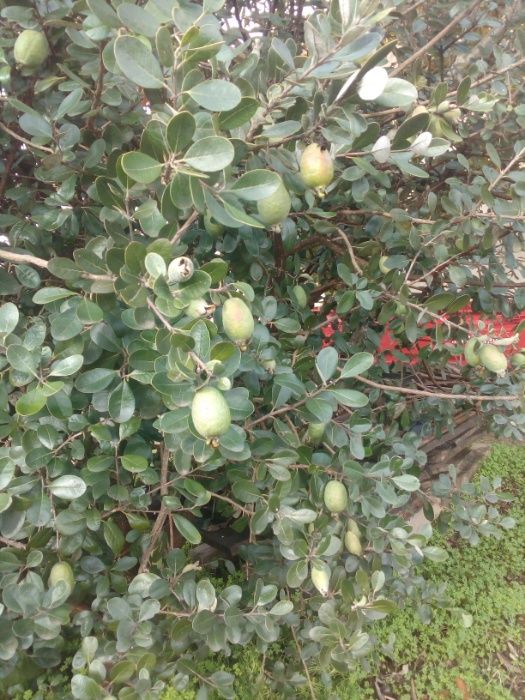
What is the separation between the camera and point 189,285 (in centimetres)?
56

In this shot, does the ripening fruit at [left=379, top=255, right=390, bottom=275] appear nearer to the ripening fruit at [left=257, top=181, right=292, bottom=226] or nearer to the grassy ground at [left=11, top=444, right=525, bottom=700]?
the ripening fruit at [left=257, top=181, right=292, bottom=226]

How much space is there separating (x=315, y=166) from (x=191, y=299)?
0.28 m

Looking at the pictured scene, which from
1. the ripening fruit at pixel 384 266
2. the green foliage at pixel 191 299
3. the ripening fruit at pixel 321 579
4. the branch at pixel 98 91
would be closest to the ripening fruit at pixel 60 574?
the green foliage at pixel 191 299

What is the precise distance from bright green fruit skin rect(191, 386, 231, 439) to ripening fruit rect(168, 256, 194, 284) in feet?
0.45

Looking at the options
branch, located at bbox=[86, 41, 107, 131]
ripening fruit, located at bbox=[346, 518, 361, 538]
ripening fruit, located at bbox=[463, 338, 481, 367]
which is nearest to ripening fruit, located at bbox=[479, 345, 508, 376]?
ripening fruit, located at bbox=[463, 338, 481, 367]

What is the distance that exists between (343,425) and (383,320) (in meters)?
0.31

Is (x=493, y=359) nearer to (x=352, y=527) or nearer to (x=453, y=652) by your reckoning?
(x=352, y=527)

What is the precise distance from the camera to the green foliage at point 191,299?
22.5 inches

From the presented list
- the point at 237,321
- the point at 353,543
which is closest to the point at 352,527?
the point at 353,543

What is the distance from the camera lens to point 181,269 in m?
0.53

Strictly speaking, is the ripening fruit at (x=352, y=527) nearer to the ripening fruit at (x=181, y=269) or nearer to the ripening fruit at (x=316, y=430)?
the ripening fruit at (x=316, y=430)

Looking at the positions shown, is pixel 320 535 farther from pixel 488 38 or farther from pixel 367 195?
pixel 488 38

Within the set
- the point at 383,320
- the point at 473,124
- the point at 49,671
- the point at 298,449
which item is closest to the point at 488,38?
the point at 473,124

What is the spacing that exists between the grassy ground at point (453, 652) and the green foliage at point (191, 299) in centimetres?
28
